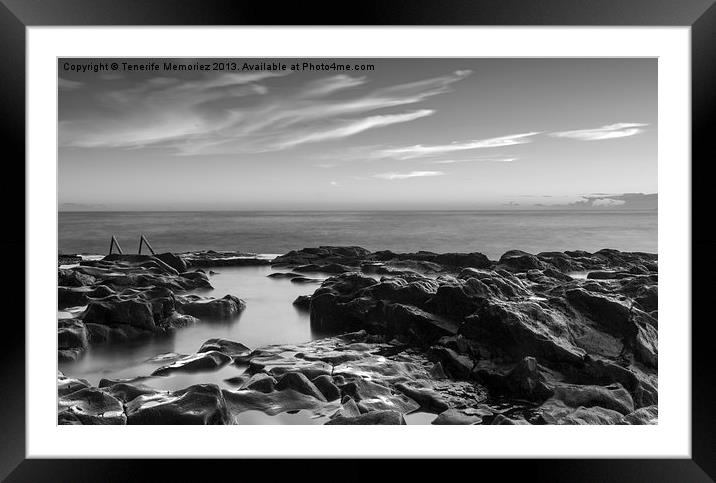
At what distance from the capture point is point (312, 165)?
915cm

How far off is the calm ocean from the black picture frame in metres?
7.73

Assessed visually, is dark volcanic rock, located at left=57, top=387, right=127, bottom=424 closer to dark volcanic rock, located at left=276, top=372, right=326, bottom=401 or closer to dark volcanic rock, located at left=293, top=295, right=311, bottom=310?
dark volcanic rock, located at left=276, top=372, right=326, bottom=401

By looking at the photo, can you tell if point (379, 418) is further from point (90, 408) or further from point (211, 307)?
point (211, 307)

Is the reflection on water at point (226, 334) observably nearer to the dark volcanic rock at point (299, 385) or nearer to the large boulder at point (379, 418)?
the dark volcanic rock at point (299, 385)

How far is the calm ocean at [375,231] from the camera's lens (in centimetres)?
934

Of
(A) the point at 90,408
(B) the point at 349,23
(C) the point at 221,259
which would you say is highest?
(B) the point at 349,23

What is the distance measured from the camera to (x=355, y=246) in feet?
27.5

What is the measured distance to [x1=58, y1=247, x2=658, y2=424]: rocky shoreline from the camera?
107 inches

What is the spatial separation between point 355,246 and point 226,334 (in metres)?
3.64

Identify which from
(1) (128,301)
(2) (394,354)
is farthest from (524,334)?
(1) (128,301)

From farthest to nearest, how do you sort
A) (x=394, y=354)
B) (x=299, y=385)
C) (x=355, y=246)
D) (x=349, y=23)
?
(x=355, y=246) < (x=394, y=354) < (x=299, y=385) < (x=349, y=23)

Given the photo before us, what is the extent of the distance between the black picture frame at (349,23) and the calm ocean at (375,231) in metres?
7.73

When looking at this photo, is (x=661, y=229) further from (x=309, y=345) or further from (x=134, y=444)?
(x=309, y=345)

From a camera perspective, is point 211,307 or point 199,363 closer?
point 199,363
